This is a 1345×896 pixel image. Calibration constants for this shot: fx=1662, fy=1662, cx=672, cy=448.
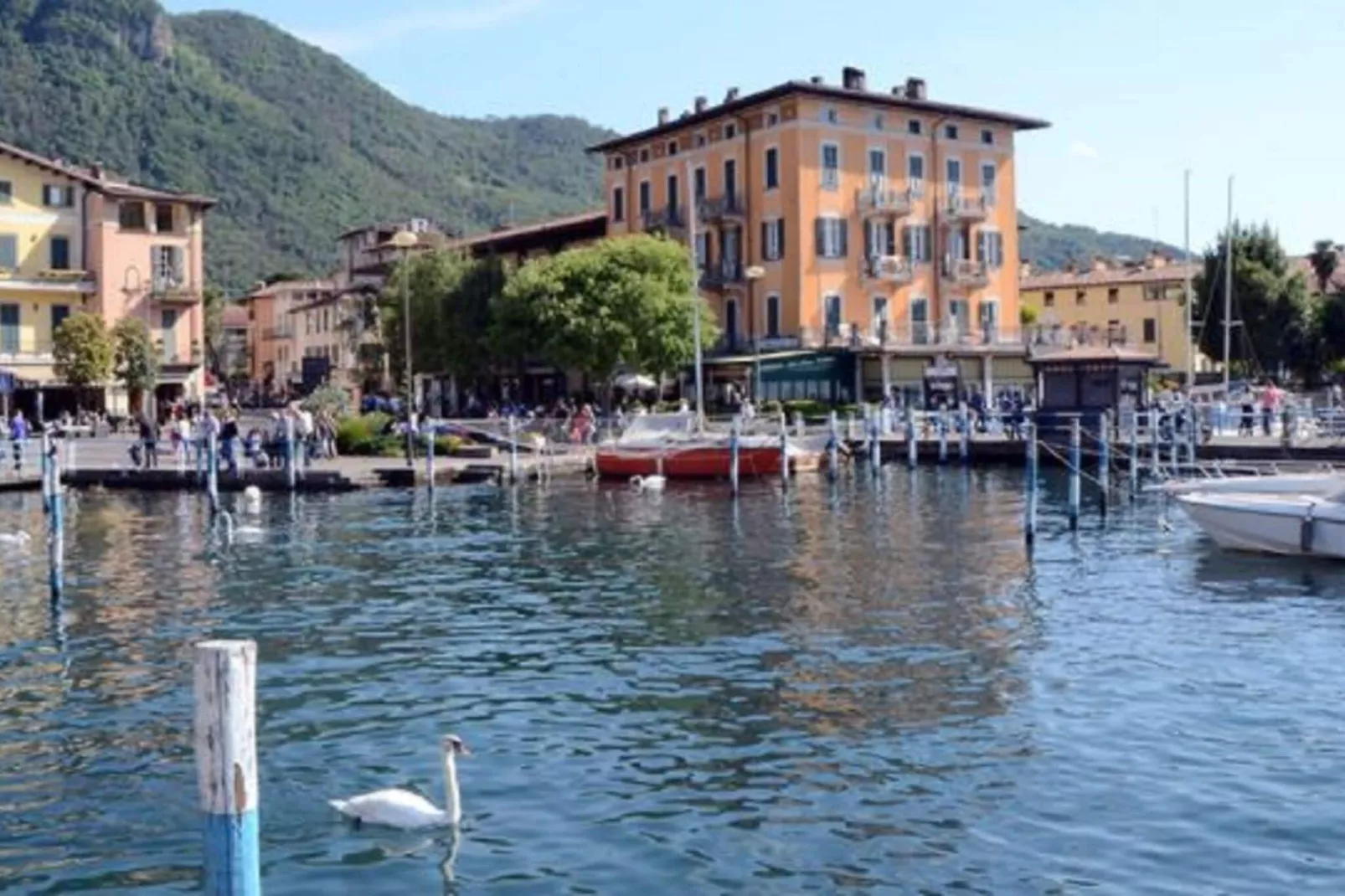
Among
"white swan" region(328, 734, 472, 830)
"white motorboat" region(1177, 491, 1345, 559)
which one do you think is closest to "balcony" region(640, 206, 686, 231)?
"white motorboat" region(1177, 491, 1345, 559)

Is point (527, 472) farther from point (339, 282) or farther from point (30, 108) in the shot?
point (30, 108)

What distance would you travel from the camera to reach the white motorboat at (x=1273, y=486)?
101 feet

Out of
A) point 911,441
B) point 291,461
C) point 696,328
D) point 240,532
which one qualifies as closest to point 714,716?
point 240,532

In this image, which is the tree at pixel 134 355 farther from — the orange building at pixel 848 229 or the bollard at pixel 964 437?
the bollard at pixel 964 437

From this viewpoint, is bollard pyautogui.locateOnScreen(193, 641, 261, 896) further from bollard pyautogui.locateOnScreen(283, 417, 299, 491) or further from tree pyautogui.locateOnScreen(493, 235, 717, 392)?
tree pyautogui.locateOnScreen(493, 235, 717, 392)

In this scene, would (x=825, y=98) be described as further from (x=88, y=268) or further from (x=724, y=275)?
(x=88, y=268)

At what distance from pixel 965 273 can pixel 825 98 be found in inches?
445

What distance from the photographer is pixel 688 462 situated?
168 ft

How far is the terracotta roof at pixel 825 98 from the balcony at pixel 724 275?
691 cm

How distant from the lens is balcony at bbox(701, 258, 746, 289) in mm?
77438

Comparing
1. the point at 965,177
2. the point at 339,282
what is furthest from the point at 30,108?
the point at 965,177

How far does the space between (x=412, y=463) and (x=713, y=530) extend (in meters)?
18.1

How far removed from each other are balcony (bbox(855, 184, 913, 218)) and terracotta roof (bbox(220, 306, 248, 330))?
82.5 meters

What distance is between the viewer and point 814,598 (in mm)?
25375
